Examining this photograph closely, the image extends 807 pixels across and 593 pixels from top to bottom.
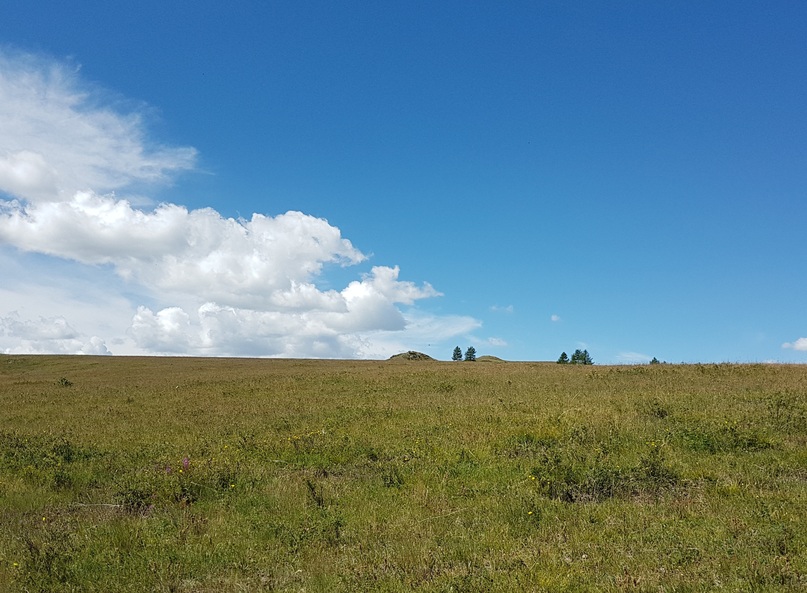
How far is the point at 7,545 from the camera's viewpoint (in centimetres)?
834

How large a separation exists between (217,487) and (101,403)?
1877 centimetres

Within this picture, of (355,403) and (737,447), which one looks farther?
A: (355,403)

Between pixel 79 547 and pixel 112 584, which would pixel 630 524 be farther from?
pixel 79 547

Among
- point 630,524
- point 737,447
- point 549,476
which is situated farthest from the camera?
point 737,447

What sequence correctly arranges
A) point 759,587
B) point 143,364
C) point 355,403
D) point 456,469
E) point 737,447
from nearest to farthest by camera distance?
point 759,587
point 456,469
point 737,447
point 355,403
point 143,364

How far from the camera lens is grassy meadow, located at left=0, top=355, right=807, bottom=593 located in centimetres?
686

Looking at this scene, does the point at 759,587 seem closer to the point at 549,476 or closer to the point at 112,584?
the point at 549,476

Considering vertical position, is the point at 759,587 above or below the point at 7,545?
above

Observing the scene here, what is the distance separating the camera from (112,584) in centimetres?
713

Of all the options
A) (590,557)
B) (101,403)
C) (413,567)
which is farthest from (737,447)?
(101,403)

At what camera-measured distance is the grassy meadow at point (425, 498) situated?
6.86m

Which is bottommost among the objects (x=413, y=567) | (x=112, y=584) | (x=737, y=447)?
(x=112, y=584)

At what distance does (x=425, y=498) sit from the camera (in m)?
9.84

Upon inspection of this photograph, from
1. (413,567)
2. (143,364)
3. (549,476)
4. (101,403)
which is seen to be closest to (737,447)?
(549,476)
